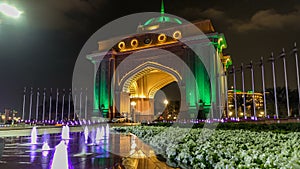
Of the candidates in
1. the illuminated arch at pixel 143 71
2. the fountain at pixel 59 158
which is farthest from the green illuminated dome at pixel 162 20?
the fountain at pixel 59 158

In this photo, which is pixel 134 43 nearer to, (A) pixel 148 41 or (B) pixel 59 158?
(A) pixel 148 41

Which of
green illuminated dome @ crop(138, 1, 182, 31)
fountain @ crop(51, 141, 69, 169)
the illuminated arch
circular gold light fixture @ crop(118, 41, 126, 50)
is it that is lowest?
fountain @ crop(51, 141, 69, 169)

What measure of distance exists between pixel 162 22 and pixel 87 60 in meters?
15.4

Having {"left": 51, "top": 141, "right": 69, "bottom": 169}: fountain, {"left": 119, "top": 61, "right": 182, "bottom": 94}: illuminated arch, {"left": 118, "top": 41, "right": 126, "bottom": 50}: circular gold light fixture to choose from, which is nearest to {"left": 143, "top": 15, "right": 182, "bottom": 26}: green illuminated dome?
{"left": 118, "top": 41, "right": 126, "bottom": 50}: circular gold light fixture

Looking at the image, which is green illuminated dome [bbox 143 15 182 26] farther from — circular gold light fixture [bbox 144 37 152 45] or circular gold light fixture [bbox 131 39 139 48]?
circular gold light fixture [bbox 131 39 139 48]

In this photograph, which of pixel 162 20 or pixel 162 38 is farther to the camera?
pixel 162 20

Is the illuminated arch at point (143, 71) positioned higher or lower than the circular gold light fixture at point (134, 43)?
lower

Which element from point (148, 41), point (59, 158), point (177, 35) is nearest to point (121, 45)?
point (148, 41)

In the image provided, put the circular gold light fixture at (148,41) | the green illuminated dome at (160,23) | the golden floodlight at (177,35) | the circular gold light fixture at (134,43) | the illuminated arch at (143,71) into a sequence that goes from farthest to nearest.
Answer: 1. the green illuminated dome at (160,23)
2. the circular gold light fixture at (134,43)
3. the circular gold light fixture at (148,41)
4. the golden floodlight at (177,35)
5. the illuminated arch at (143,71)

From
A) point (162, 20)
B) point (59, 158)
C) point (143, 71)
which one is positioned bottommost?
point (59, 158)

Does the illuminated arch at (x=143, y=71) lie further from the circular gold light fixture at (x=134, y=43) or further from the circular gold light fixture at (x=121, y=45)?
the circular gold light fixture at (x=121, y=45)

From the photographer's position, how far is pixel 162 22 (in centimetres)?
4381

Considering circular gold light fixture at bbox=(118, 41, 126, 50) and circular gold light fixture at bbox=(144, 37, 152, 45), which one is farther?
circular gold light fixture at bbox=(118, 41, 126, 50)

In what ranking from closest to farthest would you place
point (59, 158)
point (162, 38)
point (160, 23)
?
1. point (59, 158)
2. point (162, 38)
3. point (160, 23)
